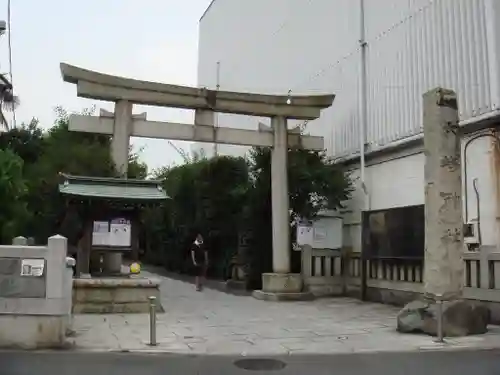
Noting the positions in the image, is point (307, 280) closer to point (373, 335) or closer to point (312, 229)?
point (312, 229)

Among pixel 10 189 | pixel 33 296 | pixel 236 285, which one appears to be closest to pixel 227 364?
pixel 33 296

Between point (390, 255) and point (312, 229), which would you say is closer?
point (390, 255)

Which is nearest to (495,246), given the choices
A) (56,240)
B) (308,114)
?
(308,114)

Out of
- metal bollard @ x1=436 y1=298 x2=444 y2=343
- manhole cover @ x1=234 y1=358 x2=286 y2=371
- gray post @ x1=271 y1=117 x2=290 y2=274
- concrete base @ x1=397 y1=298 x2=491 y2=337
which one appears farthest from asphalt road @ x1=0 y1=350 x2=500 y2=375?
gray post @ x1=271 y1=117 x2=290 y2=274

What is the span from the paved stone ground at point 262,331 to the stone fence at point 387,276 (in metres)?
0.67

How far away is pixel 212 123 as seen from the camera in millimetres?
17578

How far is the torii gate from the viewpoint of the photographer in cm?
1588

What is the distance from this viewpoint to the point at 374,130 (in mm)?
17891

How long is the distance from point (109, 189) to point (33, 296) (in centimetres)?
535

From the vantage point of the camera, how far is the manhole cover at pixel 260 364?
8.02 m

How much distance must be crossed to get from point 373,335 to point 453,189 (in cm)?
330

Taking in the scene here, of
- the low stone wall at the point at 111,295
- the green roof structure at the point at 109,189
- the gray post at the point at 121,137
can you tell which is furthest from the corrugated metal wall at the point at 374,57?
the low stone wall at the point at 111,295

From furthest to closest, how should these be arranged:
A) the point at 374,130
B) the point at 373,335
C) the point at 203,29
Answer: the point at 203,29 → the point at 374,130 → the point at 373,335

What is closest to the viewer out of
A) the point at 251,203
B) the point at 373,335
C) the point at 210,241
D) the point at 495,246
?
the point at 373,335
